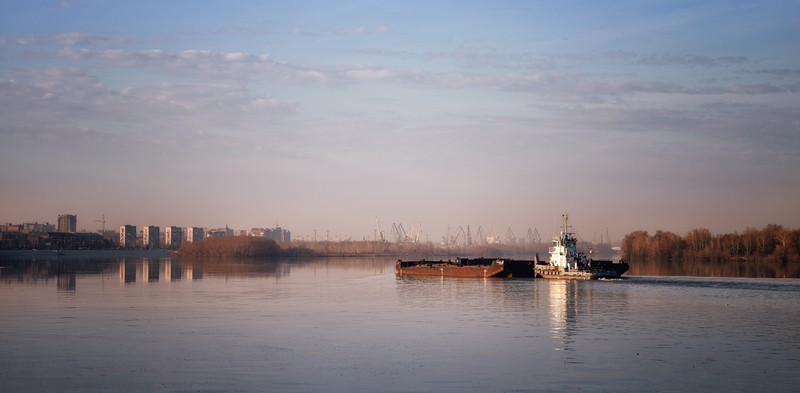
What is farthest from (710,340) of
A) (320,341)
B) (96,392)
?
(96,392)

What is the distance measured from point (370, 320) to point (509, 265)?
56.0m

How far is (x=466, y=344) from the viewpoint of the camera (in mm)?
35406

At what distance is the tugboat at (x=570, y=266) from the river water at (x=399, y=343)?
27.3 meters

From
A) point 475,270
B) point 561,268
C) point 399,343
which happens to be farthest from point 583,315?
point 475,270

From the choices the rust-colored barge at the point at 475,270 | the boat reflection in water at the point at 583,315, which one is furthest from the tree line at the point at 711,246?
the boat reflection in water at the point at 583,315

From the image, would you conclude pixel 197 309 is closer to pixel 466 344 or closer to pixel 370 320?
pixel 370 320

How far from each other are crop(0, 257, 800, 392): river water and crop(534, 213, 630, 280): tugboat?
27311 millimetres

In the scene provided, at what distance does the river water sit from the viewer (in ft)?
87.7

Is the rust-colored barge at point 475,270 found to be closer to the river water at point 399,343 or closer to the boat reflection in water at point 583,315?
the boat reflection in water at point 583,315

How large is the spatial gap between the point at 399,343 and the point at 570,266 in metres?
61.4

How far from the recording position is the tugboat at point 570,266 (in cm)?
9106

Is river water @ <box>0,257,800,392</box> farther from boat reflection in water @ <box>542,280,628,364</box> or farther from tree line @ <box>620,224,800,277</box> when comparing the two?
tree line @ <box>620,224,800,277</box>

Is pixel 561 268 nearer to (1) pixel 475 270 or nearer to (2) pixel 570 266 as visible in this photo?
(2) pixel 570 266

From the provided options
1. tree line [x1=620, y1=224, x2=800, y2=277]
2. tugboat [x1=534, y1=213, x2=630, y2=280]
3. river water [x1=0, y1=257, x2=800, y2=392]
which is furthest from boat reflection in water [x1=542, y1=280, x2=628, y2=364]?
tree line [x1=620, y1=224, x2=800, y2=277]
